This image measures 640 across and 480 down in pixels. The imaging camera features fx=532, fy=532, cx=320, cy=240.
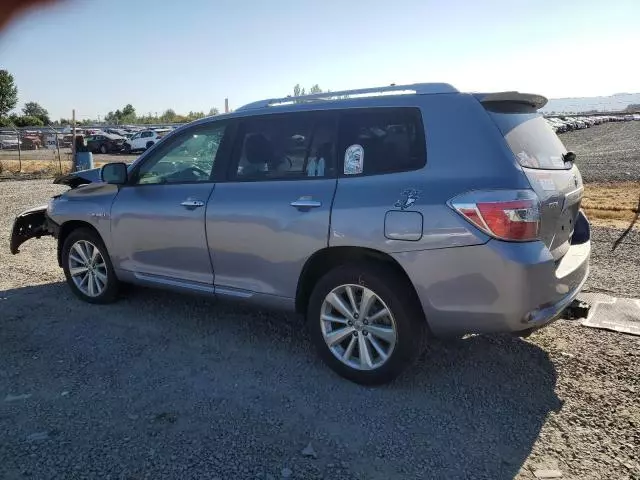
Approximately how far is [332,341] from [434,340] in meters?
1.05

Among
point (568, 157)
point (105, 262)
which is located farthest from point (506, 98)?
point (105, 262)

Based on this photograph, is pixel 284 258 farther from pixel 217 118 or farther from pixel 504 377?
pixel 504 377

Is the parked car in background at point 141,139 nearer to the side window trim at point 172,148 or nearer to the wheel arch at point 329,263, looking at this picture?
the side window trim at point 172,148

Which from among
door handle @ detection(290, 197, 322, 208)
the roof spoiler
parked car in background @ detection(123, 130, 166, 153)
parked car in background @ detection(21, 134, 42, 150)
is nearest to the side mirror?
door handle @ detection(290, 197, 322, 208)

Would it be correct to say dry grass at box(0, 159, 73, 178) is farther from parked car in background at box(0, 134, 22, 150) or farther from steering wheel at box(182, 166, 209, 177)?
parked car in background at box(0, 134, 22, 150)

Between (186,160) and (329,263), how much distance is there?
68.1 inches

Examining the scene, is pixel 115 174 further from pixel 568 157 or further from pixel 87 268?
pixel 568 157

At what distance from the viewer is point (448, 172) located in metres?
3.22

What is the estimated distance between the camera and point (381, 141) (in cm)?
356

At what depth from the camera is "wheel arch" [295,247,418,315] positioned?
3434 millimetres

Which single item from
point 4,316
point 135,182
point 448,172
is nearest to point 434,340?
point 448,172

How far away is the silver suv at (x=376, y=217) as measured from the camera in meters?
3.09

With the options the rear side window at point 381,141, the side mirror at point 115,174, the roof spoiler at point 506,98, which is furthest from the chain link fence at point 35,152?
the roof spoiler at point 506,98

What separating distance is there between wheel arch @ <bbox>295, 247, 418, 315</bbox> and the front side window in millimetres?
1244
